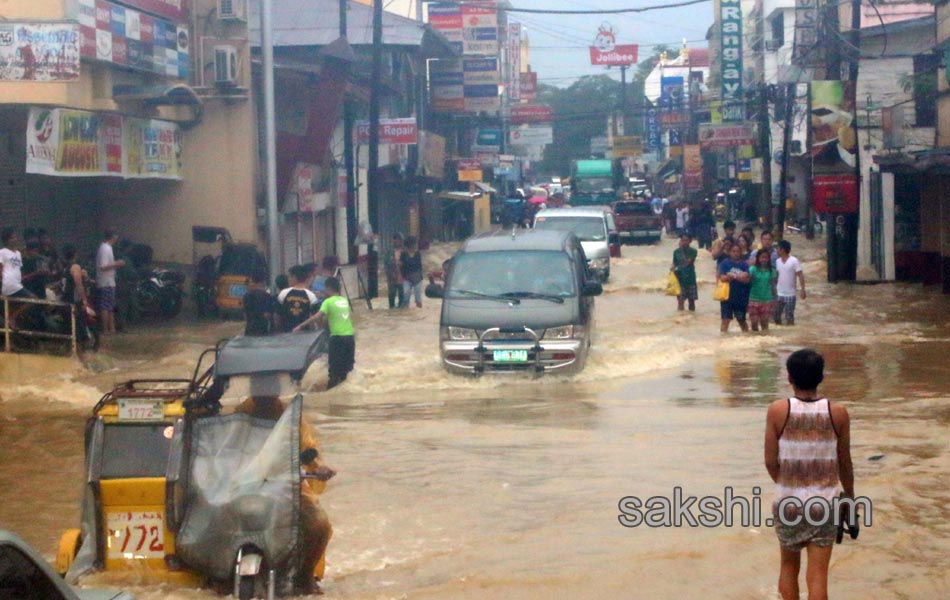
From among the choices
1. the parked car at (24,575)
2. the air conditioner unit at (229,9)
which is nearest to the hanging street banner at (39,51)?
the air conditioner unit at (229,9)

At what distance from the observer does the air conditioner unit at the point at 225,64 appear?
2278 cm

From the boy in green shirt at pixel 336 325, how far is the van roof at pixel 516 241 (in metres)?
2.24

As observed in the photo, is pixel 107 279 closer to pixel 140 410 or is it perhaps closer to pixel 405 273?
pixel 405 273

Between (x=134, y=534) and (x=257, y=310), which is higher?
(x=257, y=310)

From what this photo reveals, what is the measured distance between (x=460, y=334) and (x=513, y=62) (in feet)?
210

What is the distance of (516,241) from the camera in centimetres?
1609

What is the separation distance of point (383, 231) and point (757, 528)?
3407 centimetres

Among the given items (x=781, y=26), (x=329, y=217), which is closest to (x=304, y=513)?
(x=329, y=217)

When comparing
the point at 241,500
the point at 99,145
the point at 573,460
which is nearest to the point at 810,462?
the point at 241,500

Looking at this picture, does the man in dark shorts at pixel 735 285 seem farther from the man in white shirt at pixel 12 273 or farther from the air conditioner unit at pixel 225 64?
the man in white shirt at pixel 12 273

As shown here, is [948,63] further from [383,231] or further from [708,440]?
[383,231]

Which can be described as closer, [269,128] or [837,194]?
Answer: [269,128]

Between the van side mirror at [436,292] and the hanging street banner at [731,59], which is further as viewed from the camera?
the hanging street banner at [731,59]

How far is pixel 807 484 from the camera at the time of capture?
5918 millimetres
